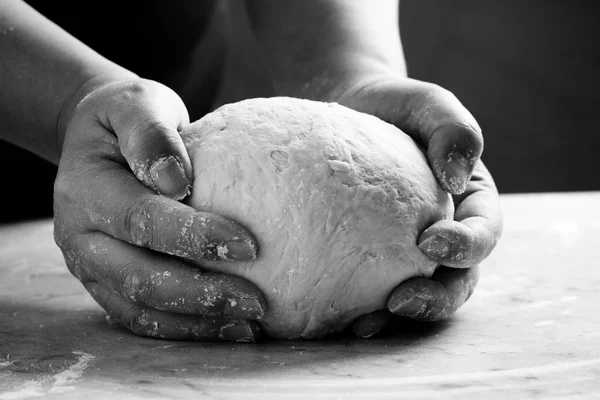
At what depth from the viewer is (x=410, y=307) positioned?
1281 millimetres

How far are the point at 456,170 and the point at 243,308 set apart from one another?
1.60 feet

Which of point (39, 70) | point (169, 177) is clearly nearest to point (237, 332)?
point (169, 177)

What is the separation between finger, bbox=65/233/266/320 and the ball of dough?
0.05 metres

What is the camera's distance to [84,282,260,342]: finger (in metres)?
1.27

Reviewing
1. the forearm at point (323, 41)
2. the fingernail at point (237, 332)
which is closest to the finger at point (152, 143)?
the fingernail at point (237, 332)

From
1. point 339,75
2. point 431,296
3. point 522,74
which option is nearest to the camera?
point 431,296

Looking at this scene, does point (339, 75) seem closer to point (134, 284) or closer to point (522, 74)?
point (134, 284)

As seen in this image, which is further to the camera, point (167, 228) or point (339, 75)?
point (339, 75)

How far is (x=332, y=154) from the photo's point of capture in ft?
4.26

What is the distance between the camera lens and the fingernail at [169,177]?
4.08 feet

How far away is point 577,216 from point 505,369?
169 cm

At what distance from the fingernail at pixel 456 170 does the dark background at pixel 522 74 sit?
3.36 metres

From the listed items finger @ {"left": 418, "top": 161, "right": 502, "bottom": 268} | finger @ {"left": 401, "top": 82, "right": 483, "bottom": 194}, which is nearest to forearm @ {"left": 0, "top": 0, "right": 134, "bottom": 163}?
finger @ {"left": 401, "top": 82, "right": 483, "bottom": 194}

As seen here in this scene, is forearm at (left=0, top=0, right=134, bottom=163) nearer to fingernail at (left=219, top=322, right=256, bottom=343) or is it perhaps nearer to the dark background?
fingernail at (left=219, top=322, right=256, bottom=343)
